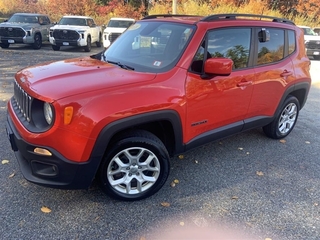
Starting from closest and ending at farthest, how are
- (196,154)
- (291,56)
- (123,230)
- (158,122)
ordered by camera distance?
1. (123,230)
2. (158,122)
3. (196,154)
4. (291,56)

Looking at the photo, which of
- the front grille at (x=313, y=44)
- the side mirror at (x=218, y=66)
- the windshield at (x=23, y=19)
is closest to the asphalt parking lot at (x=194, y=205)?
the side mirror at (x=218, y=66)

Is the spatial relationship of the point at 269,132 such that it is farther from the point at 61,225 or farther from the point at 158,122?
the point at 61,225

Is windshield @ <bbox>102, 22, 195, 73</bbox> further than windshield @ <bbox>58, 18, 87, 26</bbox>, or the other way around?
windshield @ <bbox>58, 18, 87, 26</bbox>

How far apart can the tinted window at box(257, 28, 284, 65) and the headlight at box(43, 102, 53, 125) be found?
8.91 ft

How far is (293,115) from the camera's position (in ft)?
15.9

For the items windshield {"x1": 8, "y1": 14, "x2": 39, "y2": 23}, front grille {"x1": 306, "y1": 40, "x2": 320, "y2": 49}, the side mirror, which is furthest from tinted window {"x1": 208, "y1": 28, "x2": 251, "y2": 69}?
front grille {"x1": 306, "y1": 40, "x2": 320, "y2": 49}

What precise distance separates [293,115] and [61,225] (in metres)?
3.97

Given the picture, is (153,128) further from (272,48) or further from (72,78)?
(272,48)

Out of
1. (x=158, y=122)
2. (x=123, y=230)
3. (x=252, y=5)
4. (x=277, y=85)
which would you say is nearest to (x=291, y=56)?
(x=277, y=85)

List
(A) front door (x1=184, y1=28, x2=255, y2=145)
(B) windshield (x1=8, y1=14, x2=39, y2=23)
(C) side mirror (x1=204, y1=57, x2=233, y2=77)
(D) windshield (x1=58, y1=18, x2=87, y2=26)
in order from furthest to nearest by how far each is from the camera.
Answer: (D) windshield (x1=58, y1=18, x2=87, y2=26), (B) windshield (x1=8, y1=14, x2=39, y2=23), (A) front door (x1=184, y1=28, x2=255, y2=145), (C) side mirror (x1=204, y1=57, x2=233, y2=77)

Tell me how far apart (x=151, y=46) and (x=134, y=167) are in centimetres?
152

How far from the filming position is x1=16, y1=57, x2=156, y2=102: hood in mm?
2545

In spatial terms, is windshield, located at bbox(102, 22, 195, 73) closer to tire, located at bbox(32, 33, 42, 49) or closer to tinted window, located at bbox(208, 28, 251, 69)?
tinted window, located at bbox(208, 28, 251, 69)

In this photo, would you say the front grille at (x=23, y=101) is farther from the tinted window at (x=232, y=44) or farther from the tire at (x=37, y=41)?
the tire at (x=37, y=41)
